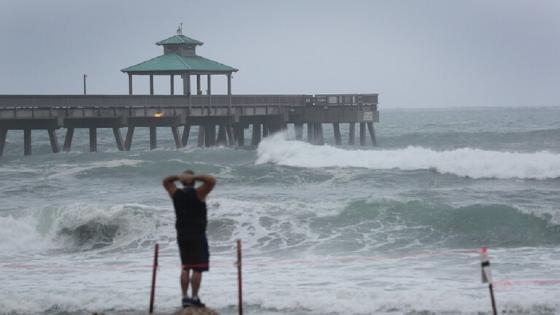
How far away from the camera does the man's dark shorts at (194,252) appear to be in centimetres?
1362

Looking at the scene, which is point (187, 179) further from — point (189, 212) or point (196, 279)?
point (196, 279)

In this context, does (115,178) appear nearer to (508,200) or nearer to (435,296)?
(508,200)

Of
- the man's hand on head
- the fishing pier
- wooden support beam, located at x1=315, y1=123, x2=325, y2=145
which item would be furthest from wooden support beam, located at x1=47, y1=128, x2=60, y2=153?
the man's hand on head

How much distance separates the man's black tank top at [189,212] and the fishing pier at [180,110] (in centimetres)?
3460

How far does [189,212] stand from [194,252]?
1.59 ft

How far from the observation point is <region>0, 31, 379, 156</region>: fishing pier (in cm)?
4884

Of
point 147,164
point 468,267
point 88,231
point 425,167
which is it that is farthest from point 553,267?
point 147,164

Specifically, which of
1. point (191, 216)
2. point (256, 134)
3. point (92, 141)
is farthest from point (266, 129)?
point (191, 216)

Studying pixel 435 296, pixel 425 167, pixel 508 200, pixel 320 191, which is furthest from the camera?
pixel 425 167

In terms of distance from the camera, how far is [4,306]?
17516 millimetres

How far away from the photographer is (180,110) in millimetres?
53750

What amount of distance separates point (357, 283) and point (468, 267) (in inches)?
93.3

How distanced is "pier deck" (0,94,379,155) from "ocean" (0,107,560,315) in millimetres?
2763

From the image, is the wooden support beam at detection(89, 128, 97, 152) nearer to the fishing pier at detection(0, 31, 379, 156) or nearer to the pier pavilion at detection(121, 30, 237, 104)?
the fishing pier at detection(0, 31, 379, 156)
